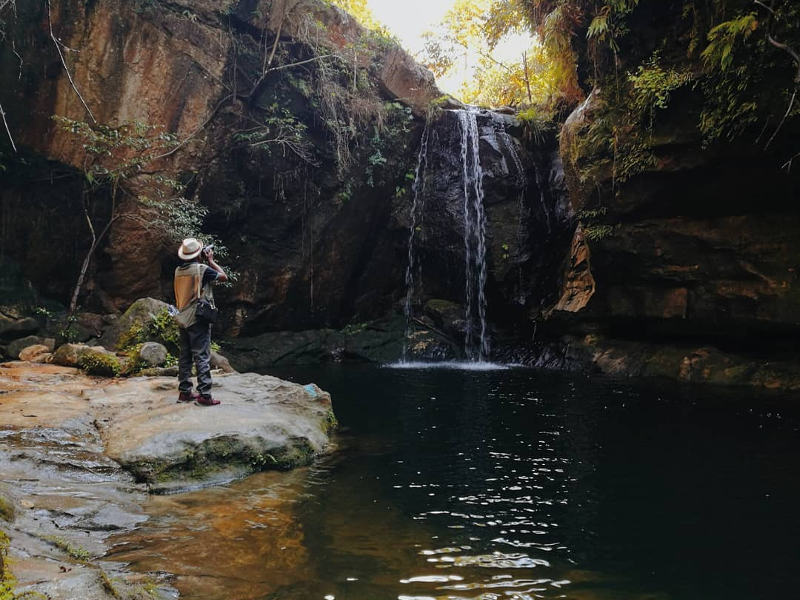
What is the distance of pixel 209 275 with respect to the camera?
647 centimetres

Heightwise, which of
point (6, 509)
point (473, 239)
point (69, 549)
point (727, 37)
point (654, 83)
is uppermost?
point (654, 83)

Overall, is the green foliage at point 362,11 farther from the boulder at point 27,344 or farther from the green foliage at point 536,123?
the boulder at point 27,344

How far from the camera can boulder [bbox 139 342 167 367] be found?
861 centimetres

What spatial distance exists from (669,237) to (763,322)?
2.45m

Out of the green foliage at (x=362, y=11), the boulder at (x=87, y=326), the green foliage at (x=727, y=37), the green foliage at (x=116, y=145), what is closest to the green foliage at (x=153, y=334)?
the boulder at (x=87, y=326)

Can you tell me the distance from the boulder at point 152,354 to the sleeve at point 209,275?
2978mm

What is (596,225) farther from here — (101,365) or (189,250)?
(101,365)

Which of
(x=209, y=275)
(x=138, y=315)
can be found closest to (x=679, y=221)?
(x=209, y=275)

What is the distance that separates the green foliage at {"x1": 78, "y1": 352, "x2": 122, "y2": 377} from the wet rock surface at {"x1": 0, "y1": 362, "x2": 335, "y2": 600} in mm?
487

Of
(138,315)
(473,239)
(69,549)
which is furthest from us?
(473,239)

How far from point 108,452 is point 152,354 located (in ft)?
13.2

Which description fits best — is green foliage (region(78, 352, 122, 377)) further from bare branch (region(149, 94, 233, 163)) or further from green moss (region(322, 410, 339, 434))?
bare branch (region(149, 94, 233, 163))

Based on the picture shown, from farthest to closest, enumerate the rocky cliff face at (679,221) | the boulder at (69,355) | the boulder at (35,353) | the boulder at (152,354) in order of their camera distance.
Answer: the rocky cliff face at (679,221) < the boulder at (35,353) < the boulder at (69,355) < the boulder at (152,354)

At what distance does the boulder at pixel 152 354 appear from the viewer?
8609 mm
